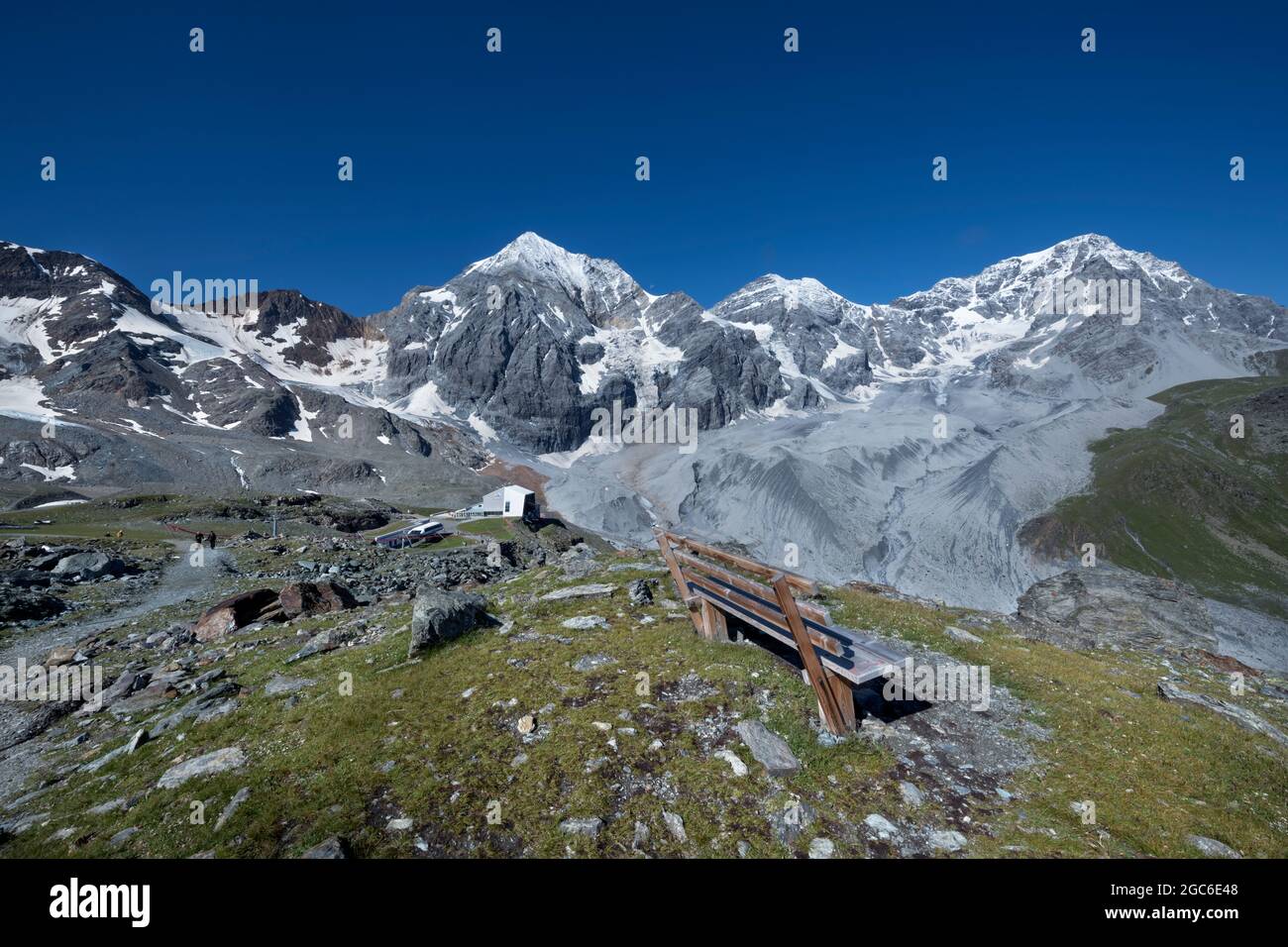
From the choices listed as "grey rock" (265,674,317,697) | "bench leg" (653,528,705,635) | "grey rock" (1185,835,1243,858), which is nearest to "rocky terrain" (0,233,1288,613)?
"bench leg" (653,528,705,635)

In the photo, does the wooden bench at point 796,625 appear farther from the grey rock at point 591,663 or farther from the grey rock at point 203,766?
the grey rock at point 203,766

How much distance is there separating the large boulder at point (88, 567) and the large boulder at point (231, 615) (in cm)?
1668

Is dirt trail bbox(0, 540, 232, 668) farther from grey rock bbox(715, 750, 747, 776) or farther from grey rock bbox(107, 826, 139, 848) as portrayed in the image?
grey rock bbox(715, 750, 747, 776)

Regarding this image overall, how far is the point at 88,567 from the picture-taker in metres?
28.2

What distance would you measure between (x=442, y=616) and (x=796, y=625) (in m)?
8.39

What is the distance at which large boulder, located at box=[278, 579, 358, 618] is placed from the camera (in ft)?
59.2

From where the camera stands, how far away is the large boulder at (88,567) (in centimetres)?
2739

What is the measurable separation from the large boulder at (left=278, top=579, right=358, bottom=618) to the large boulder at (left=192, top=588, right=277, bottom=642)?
1.94 ft

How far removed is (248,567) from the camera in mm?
32594

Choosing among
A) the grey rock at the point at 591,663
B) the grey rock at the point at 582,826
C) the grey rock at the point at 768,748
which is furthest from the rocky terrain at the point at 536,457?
the grey rock at the point at 582,826

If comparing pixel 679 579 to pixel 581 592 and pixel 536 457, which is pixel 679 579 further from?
pixel 536 457
